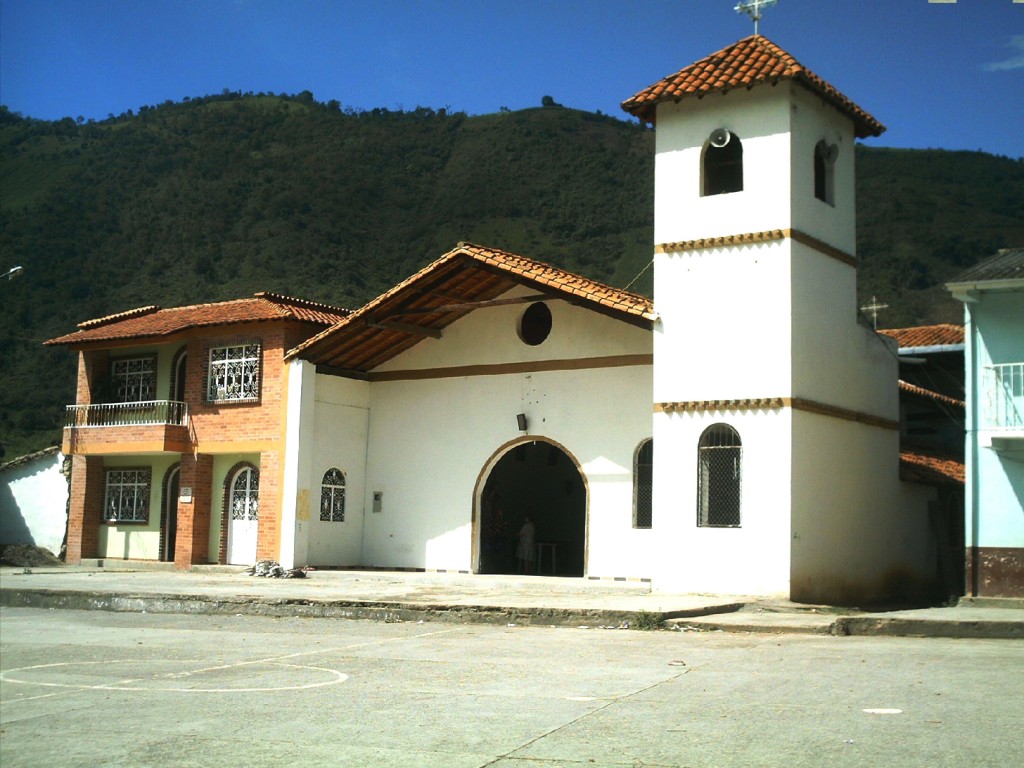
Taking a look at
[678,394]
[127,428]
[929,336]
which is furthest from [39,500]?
[929,336]

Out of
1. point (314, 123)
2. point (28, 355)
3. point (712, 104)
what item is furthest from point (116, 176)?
point (712, 104)

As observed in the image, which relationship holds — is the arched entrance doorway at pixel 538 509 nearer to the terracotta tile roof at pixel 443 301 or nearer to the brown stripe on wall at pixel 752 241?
the terracotta tile roof at pixel 443 301

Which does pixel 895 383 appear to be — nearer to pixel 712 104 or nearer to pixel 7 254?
pixel 712 104

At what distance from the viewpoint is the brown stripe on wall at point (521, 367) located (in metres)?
21.2

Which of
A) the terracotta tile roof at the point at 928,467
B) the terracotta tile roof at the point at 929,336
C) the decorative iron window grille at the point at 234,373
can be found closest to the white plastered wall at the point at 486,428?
the decorative iron window grille at the point at 234,373

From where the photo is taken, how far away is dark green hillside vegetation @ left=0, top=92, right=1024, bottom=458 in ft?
164

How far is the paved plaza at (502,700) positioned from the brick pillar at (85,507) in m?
15.5

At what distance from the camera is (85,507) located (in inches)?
1087

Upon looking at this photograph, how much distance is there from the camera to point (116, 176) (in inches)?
2441

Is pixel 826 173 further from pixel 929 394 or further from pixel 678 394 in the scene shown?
pixel 929 394

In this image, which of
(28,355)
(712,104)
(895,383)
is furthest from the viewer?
(28,355)

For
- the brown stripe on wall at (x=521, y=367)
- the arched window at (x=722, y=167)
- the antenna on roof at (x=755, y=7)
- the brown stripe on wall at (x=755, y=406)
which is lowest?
the brown stripe on wall at (x=755, y=406)

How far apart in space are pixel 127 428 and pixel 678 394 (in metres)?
14.0

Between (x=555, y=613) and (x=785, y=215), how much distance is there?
23.2 ft
